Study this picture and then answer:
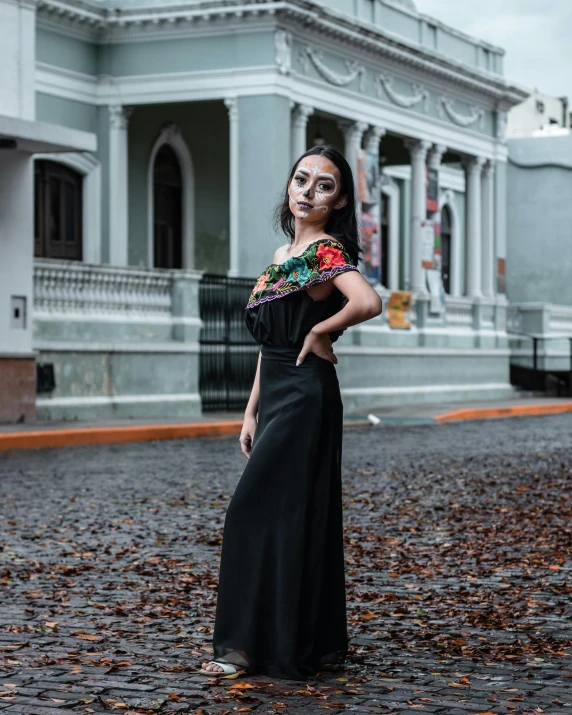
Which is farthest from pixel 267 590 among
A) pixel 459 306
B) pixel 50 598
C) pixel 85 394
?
pixel 459 306

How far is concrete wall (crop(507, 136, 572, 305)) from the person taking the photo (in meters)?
41.3

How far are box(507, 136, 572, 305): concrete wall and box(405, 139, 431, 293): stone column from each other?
403 inches

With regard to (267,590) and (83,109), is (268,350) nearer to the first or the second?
(267,590)

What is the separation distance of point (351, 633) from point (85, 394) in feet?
51.2

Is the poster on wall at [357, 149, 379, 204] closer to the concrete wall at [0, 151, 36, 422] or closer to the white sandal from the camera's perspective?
the concrete wall at [0, 151, 36, 422]

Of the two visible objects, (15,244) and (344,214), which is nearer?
(344,214)

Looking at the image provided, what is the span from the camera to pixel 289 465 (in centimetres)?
549

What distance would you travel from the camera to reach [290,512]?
5.45 metres

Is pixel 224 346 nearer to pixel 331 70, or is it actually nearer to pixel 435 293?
pixel 331 70

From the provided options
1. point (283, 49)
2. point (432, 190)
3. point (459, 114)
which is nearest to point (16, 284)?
point (283, 49)

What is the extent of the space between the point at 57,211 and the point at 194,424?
7487mm

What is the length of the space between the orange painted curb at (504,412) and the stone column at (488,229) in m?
5.05

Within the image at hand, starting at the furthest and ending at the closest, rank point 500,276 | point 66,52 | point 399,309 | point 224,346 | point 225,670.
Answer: point 500,276 < point 399,309 < point 66,52 < point 224,346 < point 225,670

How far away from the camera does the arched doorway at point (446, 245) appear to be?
42.2 meters
